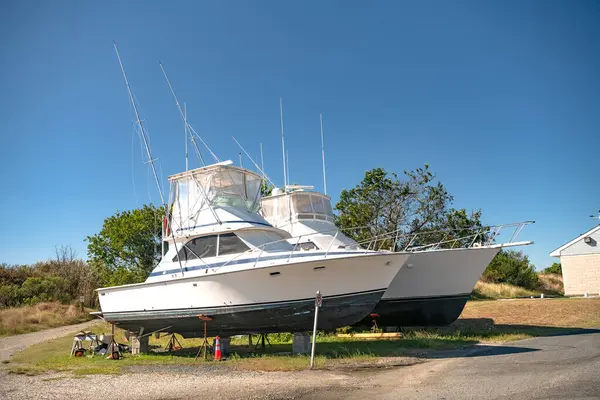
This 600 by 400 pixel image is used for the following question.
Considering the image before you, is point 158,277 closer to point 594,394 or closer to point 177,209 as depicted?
point 177,209

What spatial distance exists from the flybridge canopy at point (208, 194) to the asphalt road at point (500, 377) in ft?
23.0

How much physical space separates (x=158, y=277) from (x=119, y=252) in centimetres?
1945

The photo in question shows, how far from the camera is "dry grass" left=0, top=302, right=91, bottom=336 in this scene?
858 inches

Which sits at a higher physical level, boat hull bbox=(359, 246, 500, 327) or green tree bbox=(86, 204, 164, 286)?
green tree bbox=(86, 204, 164, 286)

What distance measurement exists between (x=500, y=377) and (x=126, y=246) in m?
27.5

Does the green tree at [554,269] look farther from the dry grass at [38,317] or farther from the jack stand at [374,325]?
the dry grass at [38,317]

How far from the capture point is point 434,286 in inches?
624

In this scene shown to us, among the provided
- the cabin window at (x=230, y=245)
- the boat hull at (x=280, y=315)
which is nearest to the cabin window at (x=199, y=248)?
the cabin window at (x=230, y=245)

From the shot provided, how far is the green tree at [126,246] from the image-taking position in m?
30.3

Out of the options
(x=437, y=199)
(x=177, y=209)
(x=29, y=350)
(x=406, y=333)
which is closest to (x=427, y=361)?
(x=406, y=333)

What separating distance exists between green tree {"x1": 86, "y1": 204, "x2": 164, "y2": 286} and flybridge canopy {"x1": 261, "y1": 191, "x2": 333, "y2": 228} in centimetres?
1428

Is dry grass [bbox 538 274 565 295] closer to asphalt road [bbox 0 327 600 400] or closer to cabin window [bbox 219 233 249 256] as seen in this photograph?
asphalt road [bbox 0 327 600 400]

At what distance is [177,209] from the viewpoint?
14641 millimetres

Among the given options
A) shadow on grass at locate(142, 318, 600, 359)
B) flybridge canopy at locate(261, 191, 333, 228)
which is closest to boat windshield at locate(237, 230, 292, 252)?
shadow on grass at locate(142, 318, 600, 359)
